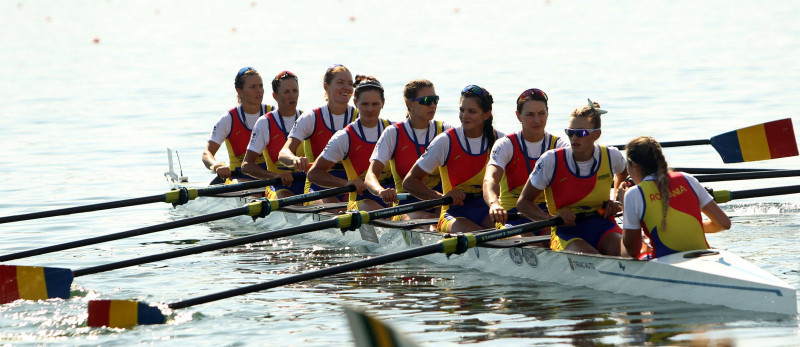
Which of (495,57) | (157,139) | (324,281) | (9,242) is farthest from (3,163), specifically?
(495,57)

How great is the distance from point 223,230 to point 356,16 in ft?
157

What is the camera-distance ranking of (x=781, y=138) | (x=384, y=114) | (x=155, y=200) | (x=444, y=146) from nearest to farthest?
(x=444, y=146) < (x=781, y=138) < (x=155, y=200) < (x=384, y=114)

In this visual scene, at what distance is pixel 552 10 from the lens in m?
58.0

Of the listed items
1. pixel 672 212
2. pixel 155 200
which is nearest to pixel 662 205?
pixel 672 212

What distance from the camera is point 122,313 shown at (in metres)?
7.29

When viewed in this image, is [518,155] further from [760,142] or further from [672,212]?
[760,142]

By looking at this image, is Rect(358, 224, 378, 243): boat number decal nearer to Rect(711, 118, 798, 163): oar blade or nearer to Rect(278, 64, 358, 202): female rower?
Rect(278, 64, 358, 202): female rower

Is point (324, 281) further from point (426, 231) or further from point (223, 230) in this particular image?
point (223, 230)

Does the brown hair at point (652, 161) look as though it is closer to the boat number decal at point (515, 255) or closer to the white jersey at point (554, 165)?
the white jersey at point (554, 165)

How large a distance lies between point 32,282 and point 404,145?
3375mm

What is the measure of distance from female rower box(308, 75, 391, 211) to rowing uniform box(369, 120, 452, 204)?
497 millimetres

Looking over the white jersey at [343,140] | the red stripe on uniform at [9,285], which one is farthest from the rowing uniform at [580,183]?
the red stripe on uniform at [9,285]

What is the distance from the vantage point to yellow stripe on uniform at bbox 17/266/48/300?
8.28 meters

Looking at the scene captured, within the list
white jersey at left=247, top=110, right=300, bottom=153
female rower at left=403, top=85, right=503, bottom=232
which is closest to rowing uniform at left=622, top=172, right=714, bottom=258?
female rower at left=403, top=85, right=503, bottom=232
